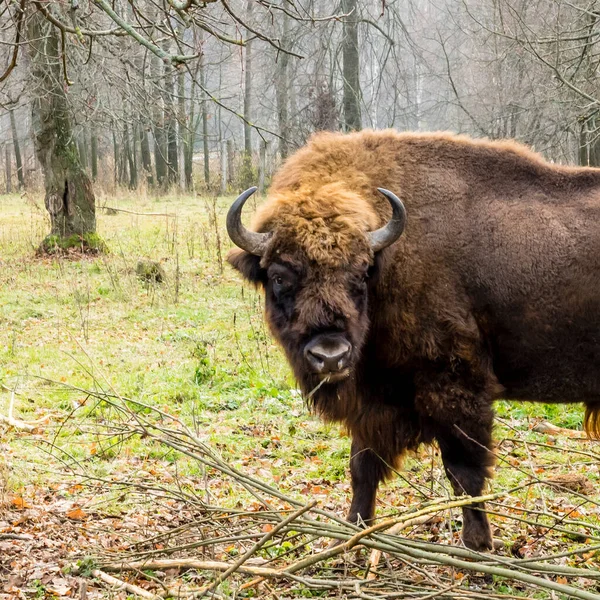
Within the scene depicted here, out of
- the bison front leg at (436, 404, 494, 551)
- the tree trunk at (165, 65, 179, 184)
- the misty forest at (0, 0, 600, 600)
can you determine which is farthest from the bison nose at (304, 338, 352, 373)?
the tree trunk at (165, 65, 179, 184)

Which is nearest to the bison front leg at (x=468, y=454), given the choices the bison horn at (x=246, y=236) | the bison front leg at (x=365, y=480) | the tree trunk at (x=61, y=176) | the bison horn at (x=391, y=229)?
the bison front leg at (x=365, y=480)

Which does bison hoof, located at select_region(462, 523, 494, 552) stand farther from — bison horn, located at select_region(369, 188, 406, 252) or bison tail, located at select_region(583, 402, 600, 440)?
bison horn, located at select_region(369, 188, 406, 252)

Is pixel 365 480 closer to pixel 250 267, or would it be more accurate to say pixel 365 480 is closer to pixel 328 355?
pixel 328 355

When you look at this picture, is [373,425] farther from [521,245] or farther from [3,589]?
[3,589]

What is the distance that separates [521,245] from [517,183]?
49 centimetres

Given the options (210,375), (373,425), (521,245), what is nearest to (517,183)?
(521,245)

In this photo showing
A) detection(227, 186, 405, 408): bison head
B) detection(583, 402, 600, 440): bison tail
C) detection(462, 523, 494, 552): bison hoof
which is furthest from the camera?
detection(583, 402, 600, 440): bison tail

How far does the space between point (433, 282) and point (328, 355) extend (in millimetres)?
1027

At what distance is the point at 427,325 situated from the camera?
4.72 metres

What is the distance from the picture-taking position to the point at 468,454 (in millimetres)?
4770

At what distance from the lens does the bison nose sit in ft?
13.7

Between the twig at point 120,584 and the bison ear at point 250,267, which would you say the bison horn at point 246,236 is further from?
the twig at point 120,584

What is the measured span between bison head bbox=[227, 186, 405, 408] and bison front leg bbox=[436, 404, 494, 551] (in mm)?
757

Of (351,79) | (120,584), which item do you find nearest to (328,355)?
(120,584)
